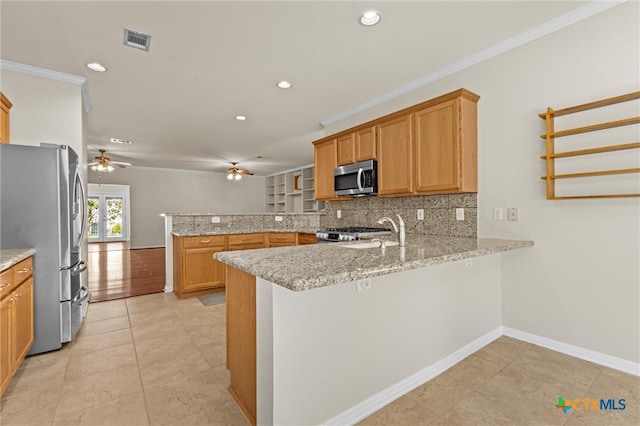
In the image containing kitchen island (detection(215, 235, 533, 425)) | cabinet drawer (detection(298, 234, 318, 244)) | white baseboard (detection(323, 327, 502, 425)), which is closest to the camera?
kitchen island (detection(215, 235, 533, 425))

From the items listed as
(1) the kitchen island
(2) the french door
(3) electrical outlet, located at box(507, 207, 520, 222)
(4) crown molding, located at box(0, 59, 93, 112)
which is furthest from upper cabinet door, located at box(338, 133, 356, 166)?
(2) the french door

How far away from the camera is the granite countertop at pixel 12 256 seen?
177cm

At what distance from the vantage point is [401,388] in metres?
1.80

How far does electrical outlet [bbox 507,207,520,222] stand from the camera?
99.2 inches

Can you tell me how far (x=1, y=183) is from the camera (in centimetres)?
223

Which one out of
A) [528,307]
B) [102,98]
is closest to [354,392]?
[528,307]

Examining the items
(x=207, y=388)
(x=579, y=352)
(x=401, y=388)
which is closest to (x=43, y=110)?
(x=207, y=388)

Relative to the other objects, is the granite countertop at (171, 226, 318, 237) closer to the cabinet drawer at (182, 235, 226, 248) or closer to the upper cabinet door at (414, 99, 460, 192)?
the cabinet drawer at (182, 235, 226, 248)

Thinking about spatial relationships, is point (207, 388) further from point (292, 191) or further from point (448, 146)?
point (292, 191)

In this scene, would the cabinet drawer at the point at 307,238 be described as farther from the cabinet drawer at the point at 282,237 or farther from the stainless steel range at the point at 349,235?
the stainless steel range at the point at 349,235

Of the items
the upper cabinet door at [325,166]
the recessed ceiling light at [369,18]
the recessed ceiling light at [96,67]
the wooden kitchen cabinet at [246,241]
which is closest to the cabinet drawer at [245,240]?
the wooden kitchen cabinet at [246,241]

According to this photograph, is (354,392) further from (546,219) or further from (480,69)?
(480,69)

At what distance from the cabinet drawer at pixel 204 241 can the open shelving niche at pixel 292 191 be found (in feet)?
13.5

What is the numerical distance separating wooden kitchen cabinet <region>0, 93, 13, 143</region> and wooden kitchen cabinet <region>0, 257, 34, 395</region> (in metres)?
1.27
